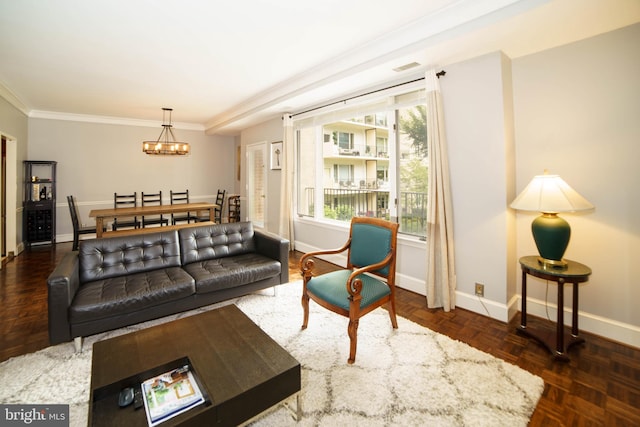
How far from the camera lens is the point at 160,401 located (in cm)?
133

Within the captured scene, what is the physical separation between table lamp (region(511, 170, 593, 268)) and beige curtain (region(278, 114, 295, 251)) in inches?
143

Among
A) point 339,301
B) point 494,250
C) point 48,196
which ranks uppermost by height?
point 48,196

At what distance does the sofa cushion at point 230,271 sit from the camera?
2.81 m

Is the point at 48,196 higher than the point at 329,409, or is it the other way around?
the point at 48,196

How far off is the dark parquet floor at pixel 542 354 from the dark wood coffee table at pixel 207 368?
4.47 ft

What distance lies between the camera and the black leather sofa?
222 centimetres

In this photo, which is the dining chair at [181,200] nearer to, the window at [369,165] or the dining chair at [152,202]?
the dining chair at [152,202]

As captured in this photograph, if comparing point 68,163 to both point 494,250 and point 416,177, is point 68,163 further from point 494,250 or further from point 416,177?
point 494,250

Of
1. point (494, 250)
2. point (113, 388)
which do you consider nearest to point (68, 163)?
point (113, 388)

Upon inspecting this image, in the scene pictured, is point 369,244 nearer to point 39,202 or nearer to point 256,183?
point 256,183

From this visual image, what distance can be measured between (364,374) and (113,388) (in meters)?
1.45

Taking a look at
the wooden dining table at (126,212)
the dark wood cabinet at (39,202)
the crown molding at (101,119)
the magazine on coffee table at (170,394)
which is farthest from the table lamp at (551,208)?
the dark wood cabinet at (39,202)

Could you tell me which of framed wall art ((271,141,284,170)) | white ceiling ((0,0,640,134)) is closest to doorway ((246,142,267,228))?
framed wall art ((271,141,284,170))

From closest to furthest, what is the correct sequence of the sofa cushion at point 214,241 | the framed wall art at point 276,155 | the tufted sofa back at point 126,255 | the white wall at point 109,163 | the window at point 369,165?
the tufted sofa back at point 126,255 < the sofa cushion at point 214,241 < the window at point 369,165 < the framed wall art at point 276,155 < the white wall at point 109,163
